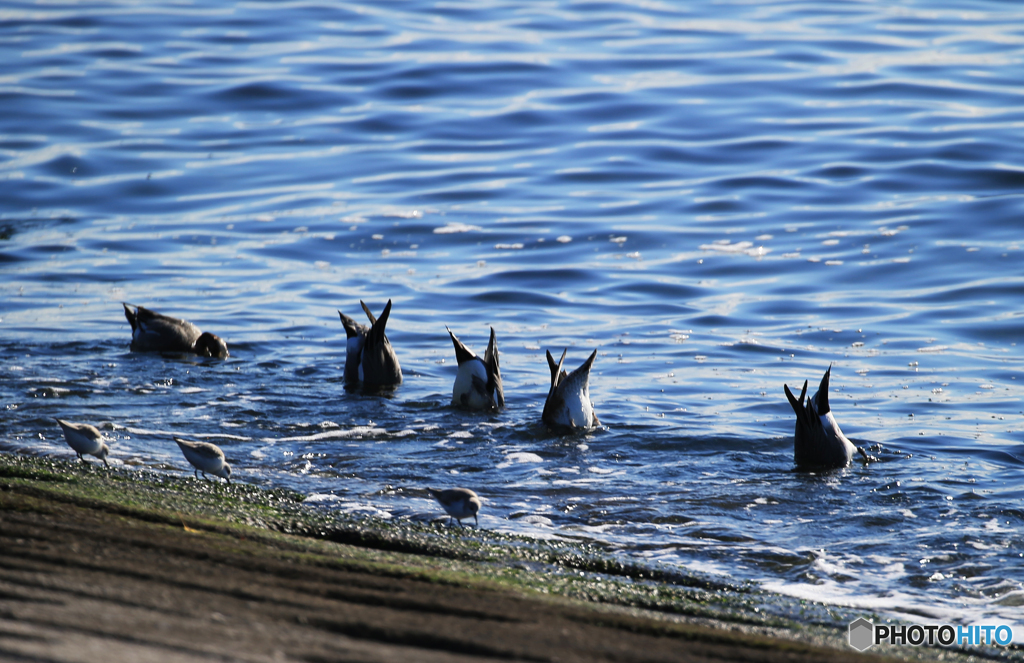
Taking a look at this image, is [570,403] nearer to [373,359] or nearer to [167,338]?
[373,359]

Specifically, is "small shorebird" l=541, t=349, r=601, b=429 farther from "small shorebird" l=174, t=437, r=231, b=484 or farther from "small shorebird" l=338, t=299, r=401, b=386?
"small shorebird" l=174, t=437, r=231, b=484

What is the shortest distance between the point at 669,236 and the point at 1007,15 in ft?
46.6

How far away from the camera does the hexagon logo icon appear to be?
3.46 meters

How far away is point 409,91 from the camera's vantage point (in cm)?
1816

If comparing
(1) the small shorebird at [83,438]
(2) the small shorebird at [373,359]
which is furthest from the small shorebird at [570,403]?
(1) the small shorebird at [83,438]

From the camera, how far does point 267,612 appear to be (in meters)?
2.97

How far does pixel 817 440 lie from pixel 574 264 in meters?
5.41

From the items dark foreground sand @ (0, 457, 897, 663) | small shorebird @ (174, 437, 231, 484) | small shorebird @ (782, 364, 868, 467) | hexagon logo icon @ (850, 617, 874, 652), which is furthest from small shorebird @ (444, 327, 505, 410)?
hexagon logo icon @ (850, 617, 874, 652)

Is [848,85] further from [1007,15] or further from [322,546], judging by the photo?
[322,546]

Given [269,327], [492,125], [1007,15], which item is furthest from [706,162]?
[1007,15]

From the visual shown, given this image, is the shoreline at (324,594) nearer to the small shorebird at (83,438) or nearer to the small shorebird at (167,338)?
the small shorebird at (83,438)

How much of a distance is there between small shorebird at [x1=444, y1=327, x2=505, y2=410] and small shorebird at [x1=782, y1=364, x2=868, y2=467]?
6.45 feet

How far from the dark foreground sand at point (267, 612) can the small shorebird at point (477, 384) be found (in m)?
3.30

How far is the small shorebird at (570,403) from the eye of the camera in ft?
21.3
